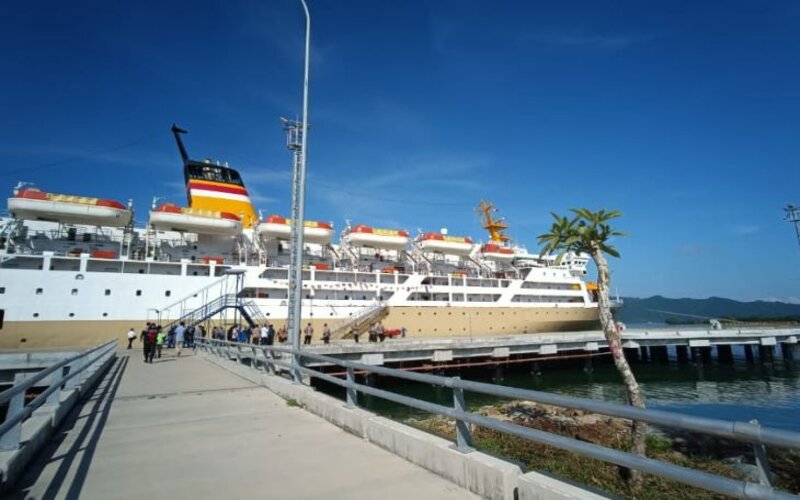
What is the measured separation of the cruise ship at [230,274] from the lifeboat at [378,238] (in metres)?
0.09

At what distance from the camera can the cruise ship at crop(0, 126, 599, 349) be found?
2430 cm

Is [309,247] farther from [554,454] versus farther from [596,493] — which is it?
[596,493]

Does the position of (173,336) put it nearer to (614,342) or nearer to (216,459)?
(216,459)

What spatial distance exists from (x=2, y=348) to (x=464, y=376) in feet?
84.6

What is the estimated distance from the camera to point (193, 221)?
28.8m

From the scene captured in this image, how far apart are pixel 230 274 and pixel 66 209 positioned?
10.8 m

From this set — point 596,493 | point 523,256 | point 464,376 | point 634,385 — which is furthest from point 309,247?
point 596,493

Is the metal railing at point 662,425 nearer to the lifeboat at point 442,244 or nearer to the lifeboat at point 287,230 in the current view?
the lifeboat at point 287,230

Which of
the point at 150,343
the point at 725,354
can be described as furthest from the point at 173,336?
the point at 725,354

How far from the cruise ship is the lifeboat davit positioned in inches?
2.8

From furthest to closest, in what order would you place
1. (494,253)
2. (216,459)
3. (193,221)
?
1. (494,253)
2. (193,221)
3. (216,459)

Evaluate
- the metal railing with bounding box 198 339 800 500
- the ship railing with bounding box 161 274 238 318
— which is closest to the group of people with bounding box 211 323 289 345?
the ship railing with bounding box 161 274 238 318

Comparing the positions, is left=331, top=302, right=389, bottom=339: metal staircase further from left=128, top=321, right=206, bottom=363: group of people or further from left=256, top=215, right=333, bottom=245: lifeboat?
left=128, top=321, right=206, bottom=363: group of people

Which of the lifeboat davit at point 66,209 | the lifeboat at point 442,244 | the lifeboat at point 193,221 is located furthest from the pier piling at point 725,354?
the lifeboat davit at point 66,209
